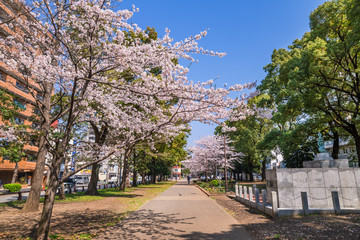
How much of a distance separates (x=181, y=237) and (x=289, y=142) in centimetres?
A: 1509

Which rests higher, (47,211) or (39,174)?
→ (39,174)

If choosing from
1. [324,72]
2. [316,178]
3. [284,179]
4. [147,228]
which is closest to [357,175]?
[316,178]

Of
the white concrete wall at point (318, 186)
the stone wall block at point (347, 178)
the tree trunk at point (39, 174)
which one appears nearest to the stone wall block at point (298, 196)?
the white concrete wall at point (318, 186)

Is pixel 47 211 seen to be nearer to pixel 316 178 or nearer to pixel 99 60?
pixel 99 60

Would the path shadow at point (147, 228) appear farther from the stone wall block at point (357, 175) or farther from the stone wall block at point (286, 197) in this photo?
the stone wall block at point (357, 175)

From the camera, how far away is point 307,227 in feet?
23.8

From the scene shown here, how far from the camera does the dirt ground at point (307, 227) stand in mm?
6449

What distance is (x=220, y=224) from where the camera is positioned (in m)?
8.21

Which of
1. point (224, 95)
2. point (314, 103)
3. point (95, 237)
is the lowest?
point (95, 237)

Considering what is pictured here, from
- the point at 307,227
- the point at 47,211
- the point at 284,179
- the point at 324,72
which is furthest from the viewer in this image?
the point at 324,72

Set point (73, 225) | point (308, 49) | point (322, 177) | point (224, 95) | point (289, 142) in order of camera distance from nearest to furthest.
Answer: point (224, 95), point (73, 225), point (322, 177), point (308, 49), point (289, 142)

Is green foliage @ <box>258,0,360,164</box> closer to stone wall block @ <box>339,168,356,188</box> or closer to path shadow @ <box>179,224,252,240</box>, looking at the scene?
stone wall block @ <box>339,168,356,188</box>

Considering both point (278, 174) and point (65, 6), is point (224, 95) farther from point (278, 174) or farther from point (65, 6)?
point (278, 174)

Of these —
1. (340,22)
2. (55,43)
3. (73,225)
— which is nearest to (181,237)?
(73,225)
